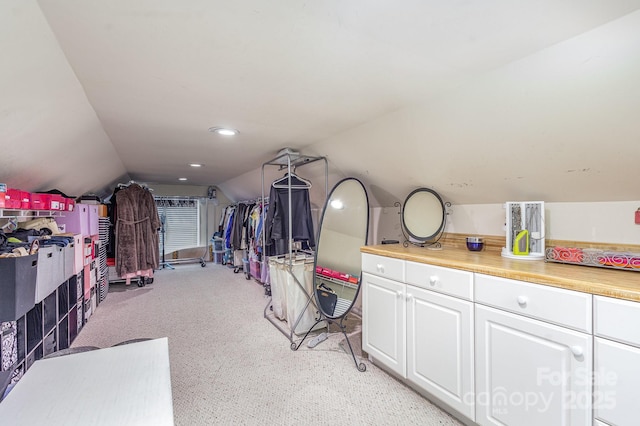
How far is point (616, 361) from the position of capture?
1130mm

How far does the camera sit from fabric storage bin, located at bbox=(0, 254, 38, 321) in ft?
5.14

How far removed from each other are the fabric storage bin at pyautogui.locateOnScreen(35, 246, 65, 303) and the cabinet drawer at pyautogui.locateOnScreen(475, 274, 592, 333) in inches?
110

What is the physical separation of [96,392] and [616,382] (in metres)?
1.84

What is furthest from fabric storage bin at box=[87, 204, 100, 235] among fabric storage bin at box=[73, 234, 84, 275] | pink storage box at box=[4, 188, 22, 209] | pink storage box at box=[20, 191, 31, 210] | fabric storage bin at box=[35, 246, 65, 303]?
pink storage box at box=[4, 188, 22, 209]

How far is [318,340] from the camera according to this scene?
2.73 m

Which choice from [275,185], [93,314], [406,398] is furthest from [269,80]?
[93,314]

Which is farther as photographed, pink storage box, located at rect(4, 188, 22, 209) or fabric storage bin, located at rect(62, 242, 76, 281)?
fabric storage bin, located at rect(62, 242, 76, 281)

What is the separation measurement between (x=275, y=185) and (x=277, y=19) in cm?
200

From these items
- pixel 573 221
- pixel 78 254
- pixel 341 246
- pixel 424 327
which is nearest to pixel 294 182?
pixel 341 246

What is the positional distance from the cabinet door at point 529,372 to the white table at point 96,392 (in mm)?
1497

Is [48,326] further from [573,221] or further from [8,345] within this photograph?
[573,221]

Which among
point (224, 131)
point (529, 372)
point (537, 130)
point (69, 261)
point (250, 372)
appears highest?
point (224, 131)

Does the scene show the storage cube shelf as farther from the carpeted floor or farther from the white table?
the white table

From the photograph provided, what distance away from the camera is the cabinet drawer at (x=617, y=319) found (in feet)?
3.58
